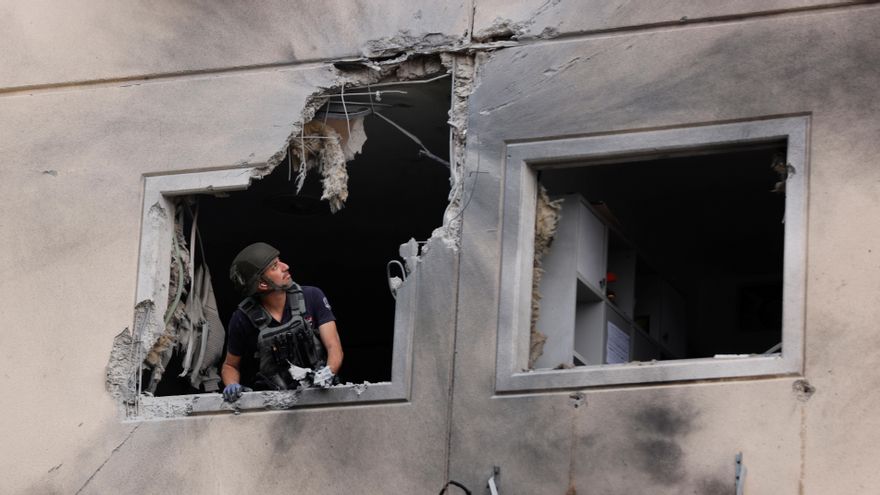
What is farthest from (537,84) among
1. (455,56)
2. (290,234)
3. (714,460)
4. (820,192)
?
(290,234)

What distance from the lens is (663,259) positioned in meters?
14.7

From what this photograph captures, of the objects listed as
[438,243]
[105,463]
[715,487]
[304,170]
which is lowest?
[105,463]

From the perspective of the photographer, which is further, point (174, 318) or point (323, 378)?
point (174, 318)

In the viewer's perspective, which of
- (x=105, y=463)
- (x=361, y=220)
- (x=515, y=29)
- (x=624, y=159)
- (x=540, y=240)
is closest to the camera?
(x=624, y=159)

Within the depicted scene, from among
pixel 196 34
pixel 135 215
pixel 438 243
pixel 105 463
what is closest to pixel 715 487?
pixel 438 243

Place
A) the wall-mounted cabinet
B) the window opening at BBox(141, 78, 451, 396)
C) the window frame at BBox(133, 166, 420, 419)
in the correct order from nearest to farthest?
the window frame at BBox(133, 166, 420, 419) < the wall-mounted cabinet < the window opening at BBox(141, 78, 451, 396)

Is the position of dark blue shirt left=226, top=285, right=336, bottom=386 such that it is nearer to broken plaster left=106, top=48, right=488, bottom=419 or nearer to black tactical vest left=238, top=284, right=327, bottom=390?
black tactical vest left=238, top=284, right=327, bottom=390

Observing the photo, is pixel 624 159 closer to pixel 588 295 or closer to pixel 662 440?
pixel 588 295

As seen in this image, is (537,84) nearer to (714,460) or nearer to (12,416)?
(714,460)

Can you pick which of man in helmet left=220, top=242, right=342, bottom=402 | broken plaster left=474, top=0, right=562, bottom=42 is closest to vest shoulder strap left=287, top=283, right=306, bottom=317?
man in helmet left=220, top=242, right=342, bottom=402

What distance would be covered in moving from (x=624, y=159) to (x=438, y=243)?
1.25 meters

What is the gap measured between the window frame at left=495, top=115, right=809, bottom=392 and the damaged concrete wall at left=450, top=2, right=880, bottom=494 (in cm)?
5

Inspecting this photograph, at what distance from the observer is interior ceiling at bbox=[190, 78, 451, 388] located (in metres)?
13.0

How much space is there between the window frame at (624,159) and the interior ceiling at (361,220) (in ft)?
3.58
